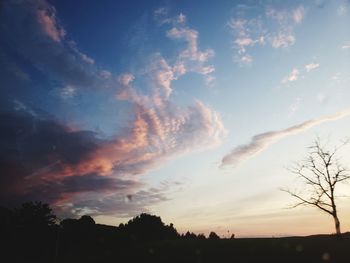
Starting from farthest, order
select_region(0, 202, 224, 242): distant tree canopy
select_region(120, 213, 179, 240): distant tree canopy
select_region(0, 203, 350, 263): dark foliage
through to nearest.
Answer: select_region(120, 213, 179, 240): distant tree canopy
select_region(0, 202, 224, 242): distant tree canopy
select_region(0, 203, 350, 263): dark foliage

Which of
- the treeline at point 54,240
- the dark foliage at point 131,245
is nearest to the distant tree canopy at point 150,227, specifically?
the dark foliage at point 131,245

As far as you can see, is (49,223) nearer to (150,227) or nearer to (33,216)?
(33,216)

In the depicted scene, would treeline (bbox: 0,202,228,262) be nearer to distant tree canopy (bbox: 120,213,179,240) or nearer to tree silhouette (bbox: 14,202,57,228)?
tree silhouette (bbox: 14,202,57,228)

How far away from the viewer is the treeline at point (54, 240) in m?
44.8

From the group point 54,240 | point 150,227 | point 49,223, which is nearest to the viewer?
point 54,240

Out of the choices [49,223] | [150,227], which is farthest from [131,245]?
[150,227]

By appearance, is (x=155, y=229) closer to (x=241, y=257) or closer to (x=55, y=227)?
(x=55, y=227)

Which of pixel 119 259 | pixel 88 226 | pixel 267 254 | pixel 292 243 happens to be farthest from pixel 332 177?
pixel 88 226

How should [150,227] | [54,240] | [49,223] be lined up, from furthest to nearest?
[150,227] < [49,223] < [54,240]

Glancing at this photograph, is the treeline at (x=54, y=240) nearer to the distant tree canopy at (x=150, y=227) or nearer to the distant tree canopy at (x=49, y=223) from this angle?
the distant tree canopy at (x=49, y=223)

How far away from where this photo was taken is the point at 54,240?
56875 mm

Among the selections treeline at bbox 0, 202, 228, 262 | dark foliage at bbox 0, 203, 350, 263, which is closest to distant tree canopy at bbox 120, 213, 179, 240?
dark foliage at bbox 0, 203, 350, 263

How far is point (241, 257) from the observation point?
A: 31.6 metres

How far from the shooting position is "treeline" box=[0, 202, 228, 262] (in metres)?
44.8
